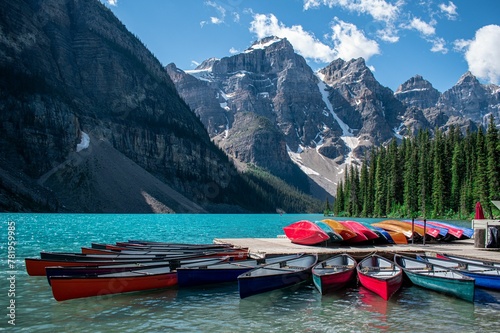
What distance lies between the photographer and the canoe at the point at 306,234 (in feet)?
101

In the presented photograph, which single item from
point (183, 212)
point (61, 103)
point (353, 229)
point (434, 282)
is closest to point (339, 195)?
point (183, 212)

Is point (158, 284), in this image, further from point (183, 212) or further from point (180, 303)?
point (183, 212)

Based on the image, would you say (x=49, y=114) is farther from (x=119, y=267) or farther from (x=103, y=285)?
(x=103, y=285)

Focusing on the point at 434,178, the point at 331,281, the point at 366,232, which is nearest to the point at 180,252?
the point at 331,281

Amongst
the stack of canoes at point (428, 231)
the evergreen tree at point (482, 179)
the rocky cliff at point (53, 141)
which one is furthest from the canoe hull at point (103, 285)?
the rocky cliff at point (53, 141)

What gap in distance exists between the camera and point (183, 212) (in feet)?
525

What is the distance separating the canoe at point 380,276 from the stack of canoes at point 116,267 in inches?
319

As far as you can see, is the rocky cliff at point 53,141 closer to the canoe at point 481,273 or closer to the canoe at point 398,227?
the canoe at point 398,227

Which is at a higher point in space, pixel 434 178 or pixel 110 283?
pixel 434 178

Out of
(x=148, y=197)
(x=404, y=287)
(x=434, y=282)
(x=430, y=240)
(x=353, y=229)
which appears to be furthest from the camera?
(x=148, y=197)

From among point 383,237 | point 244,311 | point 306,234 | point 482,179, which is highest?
point 482,179

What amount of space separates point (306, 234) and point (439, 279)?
41.4ft

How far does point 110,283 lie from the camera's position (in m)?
18.8

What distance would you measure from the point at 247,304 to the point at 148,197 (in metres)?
131
